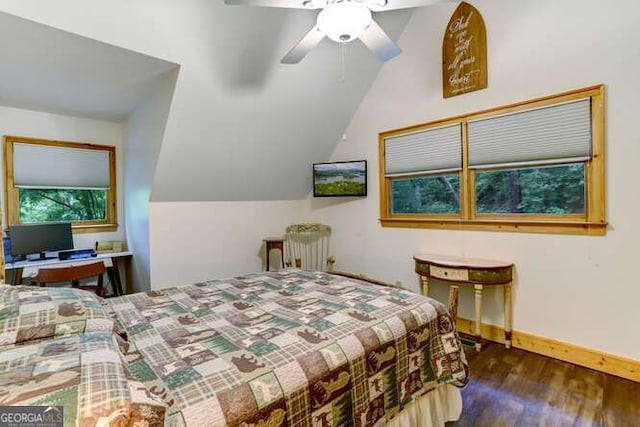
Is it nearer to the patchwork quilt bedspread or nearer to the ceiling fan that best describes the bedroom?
the ceiling fan

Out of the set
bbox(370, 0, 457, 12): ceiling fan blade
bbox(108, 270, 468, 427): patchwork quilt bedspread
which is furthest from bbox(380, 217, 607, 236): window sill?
bbox(370, 0, 457, 12): ceiling fan blade

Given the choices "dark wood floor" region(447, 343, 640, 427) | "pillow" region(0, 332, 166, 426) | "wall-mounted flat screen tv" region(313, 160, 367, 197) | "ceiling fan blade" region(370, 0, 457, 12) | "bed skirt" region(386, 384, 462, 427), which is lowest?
"dark wood floor" region(447, 343, 640, 427)

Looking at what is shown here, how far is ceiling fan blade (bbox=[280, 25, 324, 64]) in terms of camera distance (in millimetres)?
1841

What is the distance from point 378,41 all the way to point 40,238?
3.78 metres

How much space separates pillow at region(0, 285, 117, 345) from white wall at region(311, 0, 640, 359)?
9.49 feet

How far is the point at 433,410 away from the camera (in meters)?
1.63

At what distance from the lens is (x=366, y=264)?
3848mm

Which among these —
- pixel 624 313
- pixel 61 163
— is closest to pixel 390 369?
pixel 624 313

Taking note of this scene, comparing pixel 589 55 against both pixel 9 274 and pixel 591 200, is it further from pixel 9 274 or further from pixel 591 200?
pixel 9 274

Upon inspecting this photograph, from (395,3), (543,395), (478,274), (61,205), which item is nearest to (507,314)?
→ (478,274)

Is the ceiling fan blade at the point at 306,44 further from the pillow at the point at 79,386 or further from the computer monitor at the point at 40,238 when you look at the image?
the computer monitor at the point at 40,238

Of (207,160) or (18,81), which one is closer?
(18,81)

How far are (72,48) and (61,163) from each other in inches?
81.0

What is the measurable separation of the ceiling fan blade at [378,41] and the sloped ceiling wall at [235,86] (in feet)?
2.70
